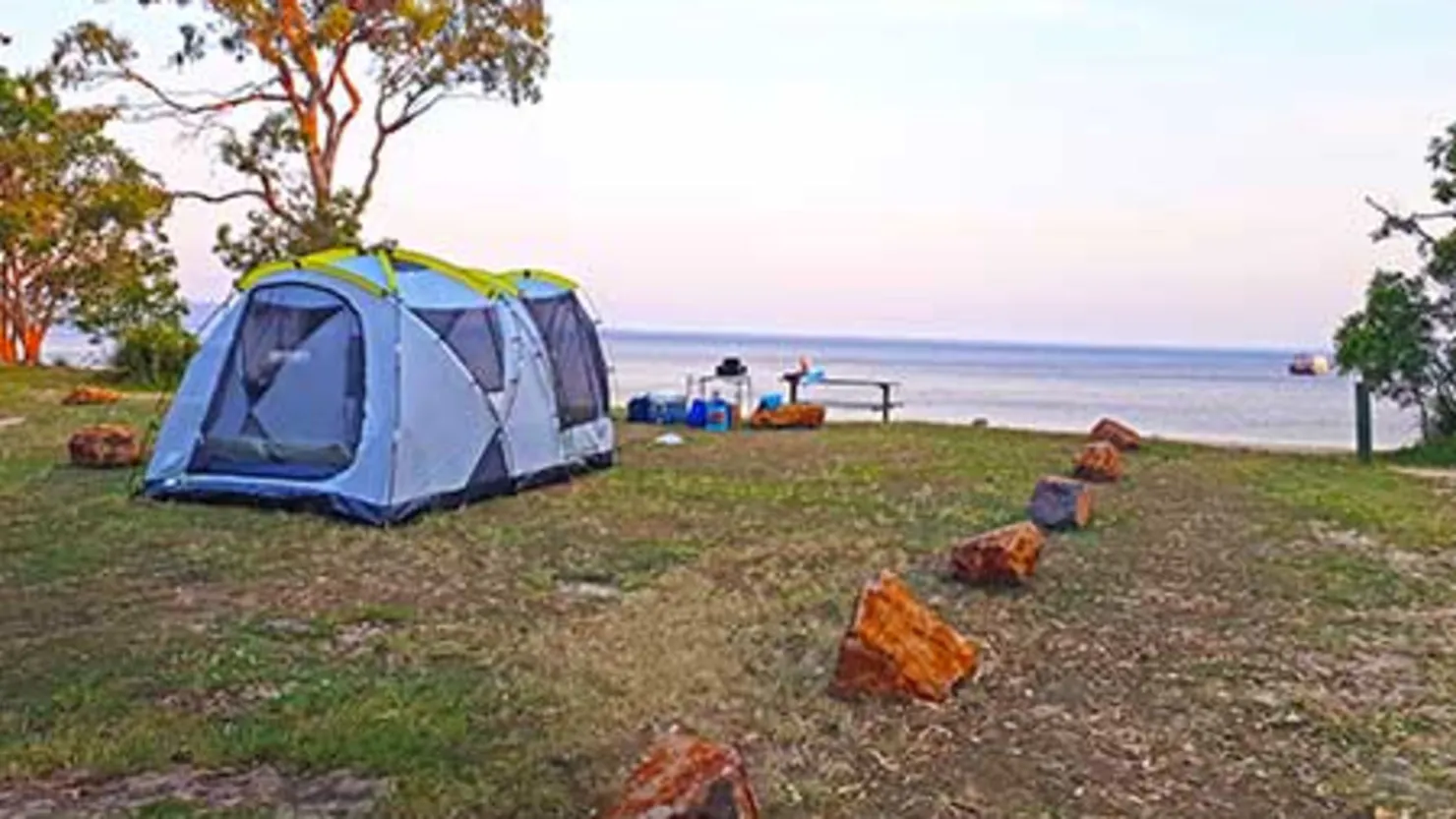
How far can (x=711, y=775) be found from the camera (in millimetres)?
3230

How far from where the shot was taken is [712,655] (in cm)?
511

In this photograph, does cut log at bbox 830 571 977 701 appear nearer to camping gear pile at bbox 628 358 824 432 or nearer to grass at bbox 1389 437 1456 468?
camping gear pile at bbox 628 358 824 432

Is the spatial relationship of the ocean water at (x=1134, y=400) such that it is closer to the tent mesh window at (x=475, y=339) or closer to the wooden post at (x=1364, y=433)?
the wooden post at (x=1364, y=433)

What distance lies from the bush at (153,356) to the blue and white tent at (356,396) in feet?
36.1

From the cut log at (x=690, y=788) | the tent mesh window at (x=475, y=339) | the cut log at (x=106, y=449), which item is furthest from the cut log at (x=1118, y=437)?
the cut log at (x=690, y=788)

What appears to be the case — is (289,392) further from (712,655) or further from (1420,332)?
(1420,332)

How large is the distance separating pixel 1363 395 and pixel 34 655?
42.1ft

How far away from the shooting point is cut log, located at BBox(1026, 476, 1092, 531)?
7949mm

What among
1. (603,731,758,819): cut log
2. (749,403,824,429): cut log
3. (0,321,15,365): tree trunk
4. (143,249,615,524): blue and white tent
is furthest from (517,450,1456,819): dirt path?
(0,321,15,365): tree trunk

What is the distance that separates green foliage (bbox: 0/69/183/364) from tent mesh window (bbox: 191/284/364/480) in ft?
47.1

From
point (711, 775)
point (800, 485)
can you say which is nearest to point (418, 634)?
point (711, 775)

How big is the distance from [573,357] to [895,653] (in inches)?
264

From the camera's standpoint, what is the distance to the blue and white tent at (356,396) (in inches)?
326

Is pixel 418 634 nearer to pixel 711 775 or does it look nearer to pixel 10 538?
pixel 711 775
